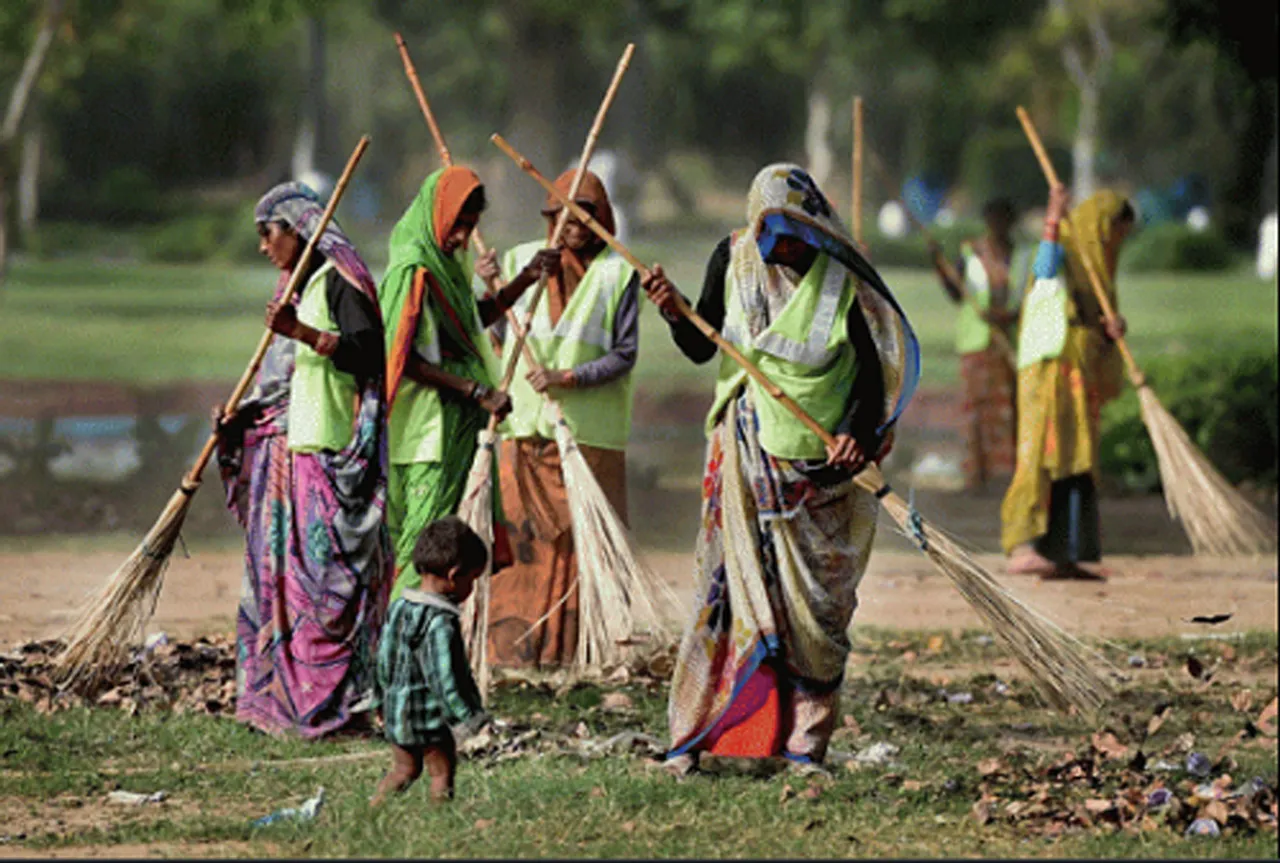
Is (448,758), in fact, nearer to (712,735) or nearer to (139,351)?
(712,735)

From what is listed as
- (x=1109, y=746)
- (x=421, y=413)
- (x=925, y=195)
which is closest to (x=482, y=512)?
(x=421, y=413)

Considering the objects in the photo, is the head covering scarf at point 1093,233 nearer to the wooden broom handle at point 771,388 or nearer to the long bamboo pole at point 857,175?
the long bamboo pole at point 857,175

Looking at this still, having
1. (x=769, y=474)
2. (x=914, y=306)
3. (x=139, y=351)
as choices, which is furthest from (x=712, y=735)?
(x=914, y=306)

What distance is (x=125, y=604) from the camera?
869 centimetres

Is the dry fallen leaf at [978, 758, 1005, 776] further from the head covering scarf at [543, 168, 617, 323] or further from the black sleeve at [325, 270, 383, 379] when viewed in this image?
the head covering scarf at [543, 168, 617, 323]

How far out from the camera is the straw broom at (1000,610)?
7.54 m

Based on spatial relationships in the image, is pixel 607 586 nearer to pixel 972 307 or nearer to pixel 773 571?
pixel 773 571

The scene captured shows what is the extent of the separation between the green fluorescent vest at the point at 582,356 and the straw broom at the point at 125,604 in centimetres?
142

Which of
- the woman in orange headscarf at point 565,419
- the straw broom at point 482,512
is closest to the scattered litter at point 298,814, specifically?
the straw broom at point 482,512

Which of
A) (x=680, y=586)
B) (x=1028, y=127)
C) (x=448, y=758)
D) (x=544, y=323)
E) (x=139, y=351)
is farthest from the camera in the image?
(x=139, y=351)

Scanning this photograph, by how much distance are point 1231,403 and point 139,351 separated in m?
15.1

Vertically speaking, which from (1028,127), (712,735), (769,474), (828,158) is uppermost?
(828,158)

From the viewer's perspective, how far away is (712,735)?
25.1ft

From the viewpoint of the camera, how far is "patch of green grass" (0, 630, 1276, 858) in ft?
21.6
